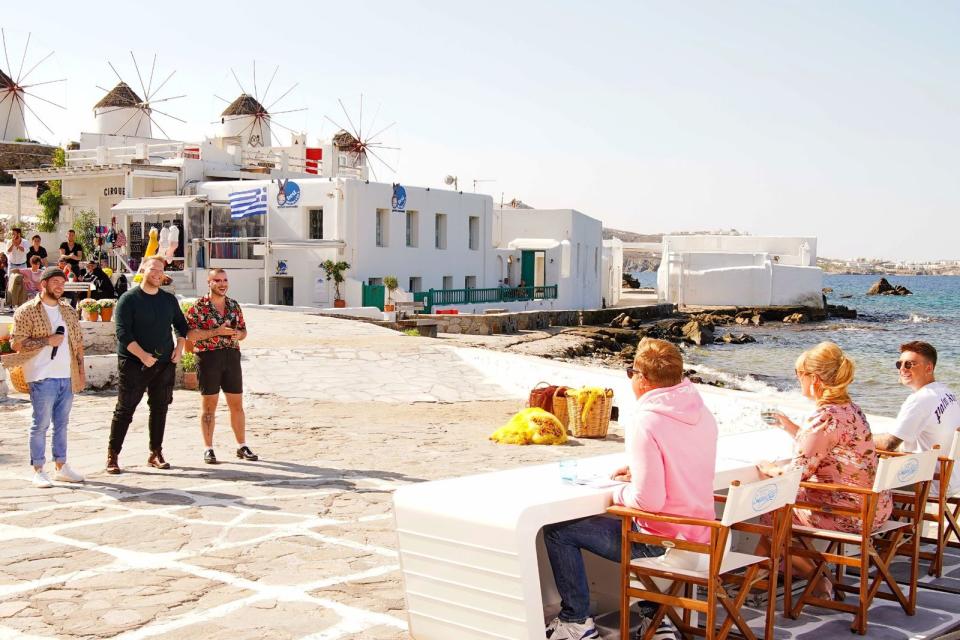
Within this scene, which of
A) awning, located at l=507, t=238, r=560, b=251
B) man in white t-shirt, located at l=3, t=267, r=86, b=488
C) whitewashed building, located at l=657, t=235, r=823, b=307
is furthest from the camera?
whitewashed building, located at l=657, t=235, r=823, b=307

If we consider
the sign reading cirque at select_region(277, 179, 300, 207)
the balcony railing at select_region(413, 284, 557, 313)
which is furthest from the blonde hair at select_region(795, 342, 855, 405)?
the sign reading cirque at select_region(277, 179, 300, 207)

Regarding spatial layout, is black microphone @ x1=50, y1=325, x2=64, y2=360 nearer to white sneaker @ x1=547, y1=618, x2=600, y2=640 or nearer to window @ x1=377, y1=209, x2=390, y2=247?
white sneaker @ x1=547, y1=618, x2=600, y2=640

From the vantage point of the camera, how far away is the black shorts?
893cm

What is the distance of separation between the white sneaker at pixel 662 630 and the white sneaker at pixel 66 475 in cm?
519

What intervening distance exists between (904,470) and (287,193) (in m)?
29.5

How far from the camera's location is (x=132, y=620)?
16.6 ft

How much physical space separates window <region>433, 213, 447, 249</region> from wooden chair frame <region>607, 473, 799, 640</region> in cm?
3247

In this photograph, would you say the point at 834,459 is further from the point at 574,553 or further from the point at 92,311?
the point at 92,311

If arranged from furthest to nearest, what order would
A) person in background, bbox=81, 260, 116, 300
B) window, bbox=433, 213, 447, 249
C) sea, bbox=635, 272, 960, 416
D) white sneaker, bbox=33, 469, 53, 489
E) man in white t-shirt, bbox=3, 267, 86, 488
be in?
window, bbox=433, 213, 447, 249
sea, bbox=635, 272, 960, 416
person in background, bbox=81, 260, 116, 300
white sneaker, bbox=33, 469, 53, 489
man in white t-shirt, bbox=3, 267, 86, 488

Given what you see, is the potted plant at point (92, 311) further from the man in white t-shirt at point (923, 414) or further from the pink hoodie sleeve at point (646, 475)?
the pink hoodie sleeve at point (646, 475)

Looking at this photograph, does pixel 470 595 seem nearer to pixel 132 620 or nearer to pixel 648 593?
pixel 648 593

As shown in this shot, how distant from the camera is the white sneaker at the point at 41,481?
7.94 metres

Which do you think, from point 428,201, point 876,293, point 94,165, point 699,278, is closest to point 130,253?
point 94,165

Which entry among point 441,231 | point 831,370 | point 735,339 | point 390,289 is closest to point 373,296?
point 390,289
